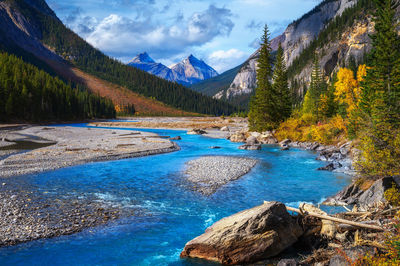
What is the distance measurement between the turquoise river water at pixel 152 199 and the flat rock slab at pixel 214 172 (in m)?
0.81

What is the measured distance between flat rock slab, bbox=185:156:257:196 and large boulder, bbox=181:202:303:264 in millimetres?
7568

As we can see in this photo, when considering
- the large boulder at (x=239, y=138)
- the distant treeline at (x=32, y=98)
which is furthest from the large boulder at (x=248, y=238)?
the distant treeline at (x=32, y=98)

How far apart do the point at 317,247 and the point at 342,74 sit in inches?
2141

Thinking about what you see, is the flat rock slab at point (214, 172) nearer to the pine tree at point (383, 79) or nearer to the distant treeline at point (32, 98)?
the pine tree at point (383, 79)

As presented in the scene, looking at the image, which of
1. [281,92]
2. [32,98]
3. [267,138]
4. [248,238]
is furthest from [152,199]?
[32,98]

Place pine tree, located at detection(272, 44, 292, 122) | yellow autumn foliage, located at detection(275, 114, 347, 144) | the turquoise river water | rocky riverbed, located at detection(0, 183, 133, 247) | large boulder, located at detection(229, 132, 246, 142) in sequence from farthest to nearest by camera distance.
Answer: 1. pine tree, located at detection(272, 44, 292, 122)
2. large boulder, located at detection(229, 132, 246, 142)
3. yellow autumn foliage, located at detection(275, 114, 347, 144)
4. rocky riverbed, located at detection(0, 183, 133, 247)
5. the turquoise river water

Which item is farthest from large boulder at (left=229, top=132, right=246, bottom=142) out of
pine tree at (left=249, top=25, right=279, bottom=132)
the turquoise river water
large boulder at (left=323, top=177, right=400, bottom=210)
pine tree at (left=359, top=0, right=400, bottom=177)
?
large boulder at (left=323, top=177, right=400, bottom=210)

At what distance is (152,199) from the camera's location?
54.4 feet

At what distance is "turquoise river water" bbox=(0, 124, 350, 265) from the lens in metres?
10.1

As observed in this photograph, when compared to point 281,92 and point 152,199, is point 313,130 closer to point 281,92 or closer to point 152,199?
point 281,92

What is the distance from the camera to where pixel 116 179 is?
70.6ft

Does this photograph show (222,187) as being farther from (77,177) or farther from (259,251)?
(77,177)

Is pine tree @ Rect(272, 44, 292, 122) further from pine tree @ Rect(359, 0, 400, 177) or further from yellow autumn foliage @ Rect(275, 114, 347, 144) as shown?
pine tree @ Rect(359, 0, 400, 177)

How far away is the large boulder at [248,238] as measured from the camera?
935cm
